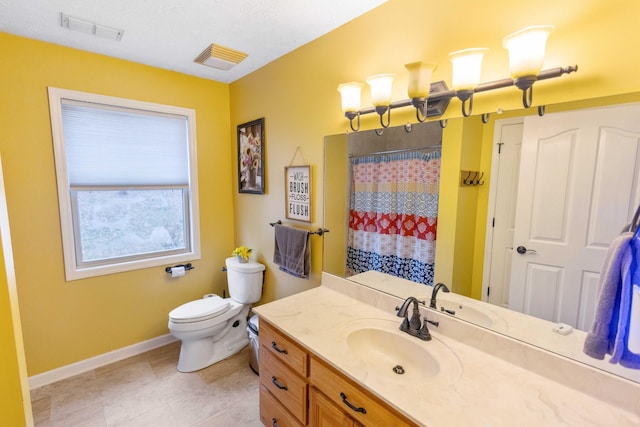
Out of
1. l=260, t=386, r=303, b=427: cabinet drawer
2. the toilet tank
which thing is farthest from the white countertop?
the toilet tank

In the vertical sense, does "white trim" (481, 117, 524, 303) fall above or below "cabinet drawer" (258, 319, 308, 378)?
above

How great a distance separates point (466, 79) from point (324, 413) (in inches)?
57.7

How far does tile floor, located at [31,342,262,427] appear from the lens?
1830 mm

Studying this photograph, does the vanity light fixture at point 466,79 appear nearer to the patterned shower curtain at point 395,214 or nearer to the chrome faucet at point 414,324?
the patterned shower curtain at point 395,214

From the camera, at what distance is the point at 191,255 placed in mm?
2758

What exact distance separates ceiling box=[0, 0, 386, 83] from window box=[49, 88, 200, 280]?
1.33ft

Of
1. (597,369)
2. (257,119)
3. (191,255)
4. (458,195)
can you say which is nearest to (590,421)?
(597,369)

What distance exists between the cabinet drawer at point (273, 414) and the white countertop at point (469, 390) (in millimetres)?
444

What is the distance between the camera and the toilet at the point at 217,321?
2.22m

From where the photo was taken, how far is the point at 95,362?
7.67 ft

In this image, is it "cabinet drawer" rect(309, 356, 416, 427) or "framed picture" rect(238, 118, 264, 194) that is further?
"framed picture" rect(238, 118, 264, 194)

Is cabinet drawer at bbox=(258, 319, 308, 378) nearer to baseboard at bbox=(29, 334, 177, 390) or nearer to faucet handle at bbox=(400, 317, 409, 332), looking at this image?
faucet handle at bbox=(400, 317, 409, 332)

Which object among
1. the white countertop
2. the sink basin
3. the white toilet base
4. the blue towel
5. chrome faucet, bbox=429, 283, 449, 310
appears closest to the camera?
the blue towel

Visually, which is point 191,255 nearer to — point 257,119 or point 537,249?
point 257,119
